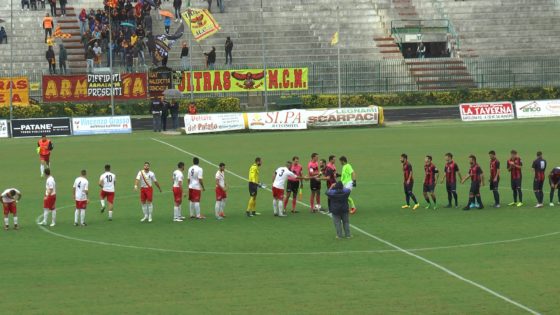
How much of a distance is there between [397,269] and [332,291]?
9.36 feet

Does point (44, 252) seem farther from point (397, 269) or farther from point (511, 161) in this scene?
Answer: point (511, 161)

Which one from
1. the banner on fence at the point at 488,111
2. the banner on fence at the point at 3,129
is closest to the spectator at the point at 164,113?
the banner on fence at the point at 3,129

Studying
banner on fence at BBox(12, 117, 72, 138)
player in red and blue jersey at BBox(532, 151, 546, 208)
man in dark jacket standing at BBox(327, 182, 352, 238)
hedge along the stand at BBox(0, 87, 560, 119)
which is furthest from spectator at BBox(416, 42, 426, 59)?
man in dark jacket standing at BBox(327, 182, 352, 238)

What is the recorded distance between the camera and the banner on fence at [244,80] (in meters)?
77.4

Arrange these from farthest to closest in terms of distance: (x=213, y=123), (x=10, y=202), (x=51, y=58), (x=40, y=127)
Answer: (x=51, y=58) < (x=40, y=127) < (x=213, y=123) < (x=10, y=202)

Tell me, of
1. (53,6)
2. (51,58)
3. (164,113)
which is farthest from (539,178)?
(53,6)

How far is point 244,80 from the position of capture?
7750 cm

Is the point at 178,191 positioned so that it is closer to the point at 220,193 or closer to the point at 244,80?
the point at 220,193

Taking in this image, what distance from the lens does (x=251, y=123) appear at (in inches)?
2544

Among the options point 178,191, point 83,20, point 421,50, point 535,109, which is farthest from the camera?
point 421,50

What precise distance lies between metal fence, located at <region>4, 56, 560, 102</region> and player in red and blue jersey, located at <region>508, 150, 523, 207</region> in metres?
44.4

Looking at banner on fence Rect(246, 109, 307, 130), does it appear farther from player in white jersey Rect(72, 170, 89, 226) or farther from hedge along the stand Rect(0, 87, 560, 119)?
player in white jersey Rect(72, 170, 89, 226)

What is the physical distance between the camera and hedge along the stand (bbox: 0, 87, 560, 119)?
73.4 metres

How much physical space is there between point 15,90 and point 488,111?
1214 inches
